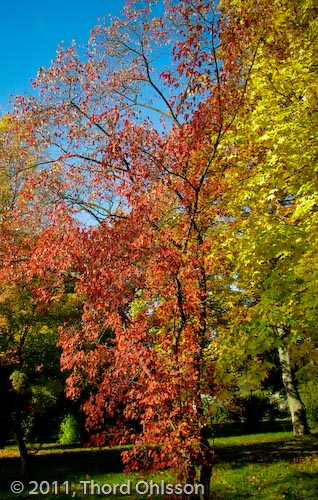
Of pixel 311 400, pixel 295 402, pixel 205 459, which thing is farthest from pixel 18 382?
pixel 311 400

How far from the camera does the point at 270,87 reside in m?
8.56

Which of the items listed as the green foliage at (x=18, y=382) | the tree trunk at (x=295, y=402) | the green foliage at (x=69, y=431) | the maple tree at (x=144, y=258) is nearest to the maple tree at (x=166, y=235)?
the maple tree at (x=144, y=258)

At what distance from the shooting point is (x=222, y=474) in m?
10.8

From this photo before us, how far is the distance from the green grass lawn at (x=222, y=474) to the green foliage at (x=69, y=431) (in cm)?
370

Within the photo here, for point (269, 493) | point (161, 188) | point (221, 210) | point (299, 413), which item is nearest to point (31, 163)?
point (161, 188)

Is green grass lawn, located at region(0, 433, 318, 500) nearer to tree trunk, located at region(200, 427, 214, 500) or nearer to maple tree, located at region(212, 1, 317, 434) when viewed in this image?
tree trunk, located at region(200, 427, 214, 500)

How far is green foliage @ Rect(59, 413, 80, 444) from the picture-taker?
66.9ft

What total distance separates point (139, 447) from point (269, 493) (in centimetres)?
518

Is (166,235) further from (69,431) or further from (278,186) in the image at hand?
(69,431)

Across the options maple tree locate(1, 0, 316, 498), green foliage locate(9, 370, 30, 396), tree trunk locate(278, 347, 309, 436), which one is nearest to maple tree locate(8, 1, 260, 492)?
maple tree locate(1, 0, 316, 498)

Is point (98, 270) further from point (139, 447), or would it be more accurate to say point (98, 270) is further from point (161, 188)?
point (139, 447)

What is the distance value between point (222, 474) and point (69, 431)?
1194cm

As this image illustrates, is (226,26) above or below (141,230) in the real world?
above

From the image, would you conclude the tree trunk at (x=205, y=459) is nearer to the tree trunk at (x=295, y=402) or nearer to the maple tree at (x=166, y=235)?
the maple tree at (x=166, y=235)
